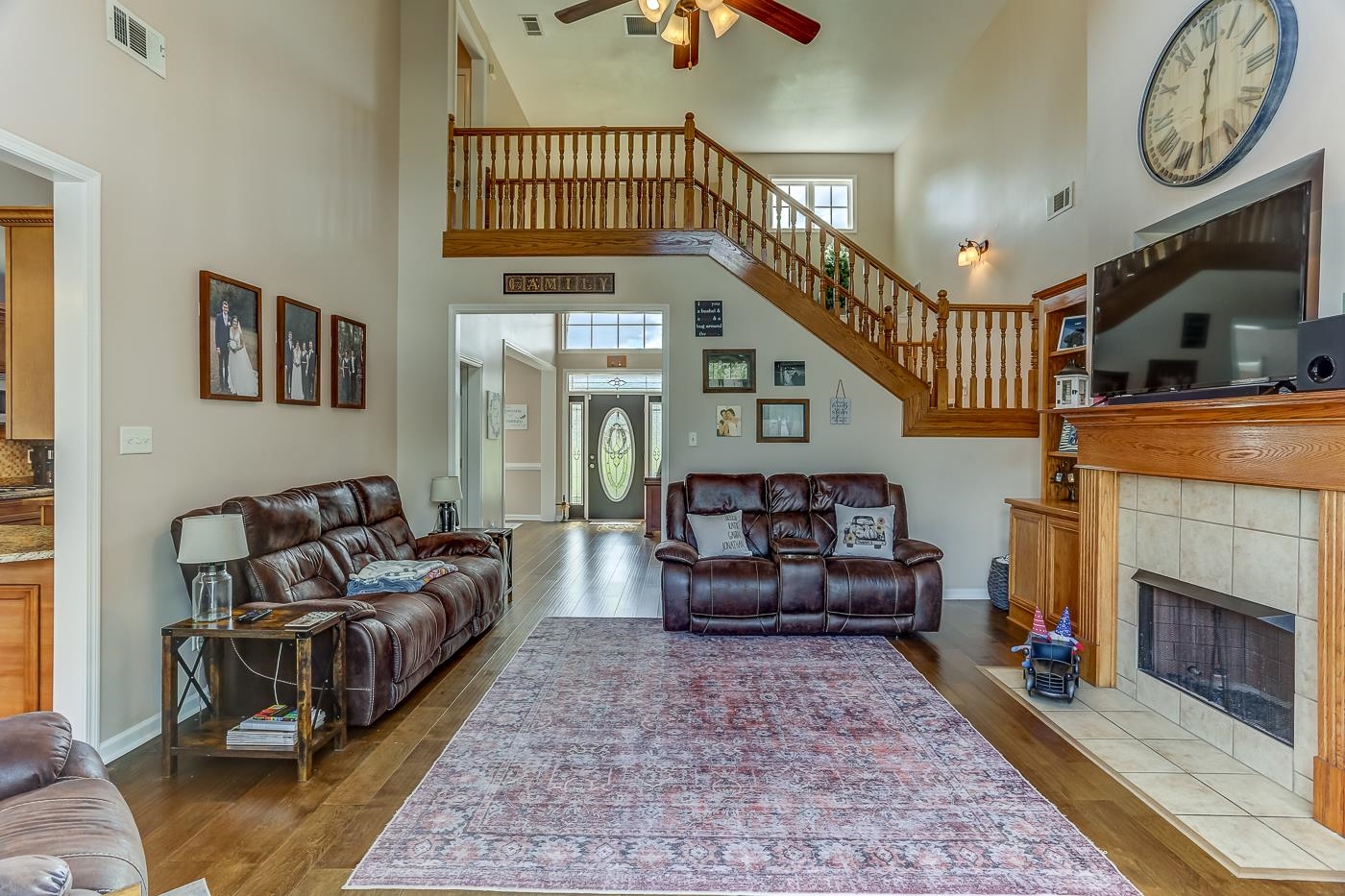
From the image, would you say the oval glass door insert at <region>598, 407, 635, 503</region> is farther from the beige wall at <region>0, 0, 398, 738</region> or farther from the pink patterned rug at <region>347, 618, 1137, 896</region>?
the pink patterned rug at <region>347, 618, 1137, 896</region>

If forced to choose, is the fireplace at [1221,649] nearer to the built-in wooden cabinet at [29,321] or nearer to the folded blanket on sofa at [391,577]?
the folded blanket on sofa at [391,577]

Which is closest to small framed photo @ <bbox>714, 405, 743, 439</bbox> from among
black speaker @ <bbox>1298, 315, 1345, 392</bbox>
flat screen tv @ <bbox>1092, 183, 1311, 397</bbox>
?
flat screen tv @ <bbox>1092, 183, 1311, 397</bbox>

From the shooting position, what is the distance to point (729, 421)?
18.4 ft

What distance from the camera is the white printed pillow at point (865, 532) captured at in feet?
15.3

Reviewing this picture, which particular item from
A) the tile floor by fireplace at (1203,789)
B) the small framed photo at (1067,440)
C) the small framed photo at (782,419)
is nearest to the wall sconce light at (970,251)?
the small framed photo at (1067,440)

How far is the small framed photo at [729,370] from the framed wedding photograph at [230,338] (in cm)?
320

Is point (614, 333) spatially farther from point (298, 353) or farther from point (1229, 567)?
point (1229, 567)

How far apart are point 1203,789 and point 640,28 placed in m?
6.68

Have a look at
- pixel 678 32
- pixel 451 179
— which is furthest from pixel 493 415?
pixel 678 32

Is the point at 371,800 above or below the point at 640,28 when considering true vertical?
below

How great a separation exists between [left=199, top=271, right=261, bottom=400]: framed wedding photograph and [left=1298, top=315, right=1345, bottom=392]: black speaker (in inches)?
178

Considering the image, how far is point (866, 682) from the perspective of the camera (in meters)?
3.60

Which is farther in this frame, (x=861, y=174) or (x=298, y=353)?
(x=861, y=174)

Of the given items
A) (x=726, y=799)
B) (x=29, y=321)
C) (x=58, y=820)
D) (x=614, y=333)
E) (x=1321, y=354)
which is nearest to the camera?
(x=58, y=820)
